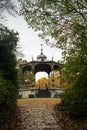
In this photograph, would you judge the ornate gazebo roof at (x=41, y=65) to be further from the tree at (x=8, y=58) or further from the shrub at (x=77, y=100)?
the shrub at (x=77, y=100)

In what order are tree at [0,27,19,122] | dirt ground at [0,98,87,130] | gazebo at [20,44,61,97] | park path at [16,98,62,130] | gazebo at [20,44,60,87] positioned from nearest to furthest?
dirt ground at [0,98,87,130] → park path at [16,98,62,130] → tree at [0,27,19,122] → gazebo at [20,44,61,97] → gazebo at [20,44,60,87]

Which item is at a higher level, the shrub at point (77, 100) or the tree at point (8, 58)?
the tree at point (8, 58)

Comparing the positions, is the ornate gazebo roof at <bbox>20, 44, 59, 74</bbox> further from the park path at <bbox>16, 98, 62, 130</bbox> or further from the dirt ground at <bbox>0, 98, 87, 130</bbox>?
the dirt ground at <bbox>0, 98, 87, 130</bbox>

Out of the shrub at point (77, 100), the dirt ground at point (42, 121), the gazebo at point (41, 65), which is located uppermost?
the gazebo at point (41, 65)

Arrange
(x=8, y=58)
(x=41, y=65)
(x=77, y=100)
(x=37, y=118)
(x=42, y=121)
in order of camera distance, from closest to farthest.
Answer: (x=42, y=121)
(x=77, y=100)
(x=37, y=118)
(x=8, y=58)
(x=41, y=65)

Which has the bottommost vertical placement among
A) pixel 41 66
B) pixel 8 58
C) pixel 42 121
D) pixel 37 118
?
pixel 42 121

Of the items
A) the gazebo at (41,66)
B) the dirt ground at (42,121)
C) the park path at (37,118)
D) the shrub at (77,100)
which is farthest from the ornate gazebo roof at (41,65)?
the shrub at (77,100)

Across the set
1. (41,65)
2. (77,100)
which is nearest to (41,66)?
(41,65)

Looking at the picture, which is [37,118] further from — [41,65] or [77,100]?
[41,65]

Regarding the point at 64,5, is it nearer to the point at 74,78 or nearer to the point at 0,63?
the point at 74,78

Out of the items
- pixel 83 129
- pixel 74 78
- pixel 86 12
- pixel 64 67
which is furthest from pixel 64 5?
pixel 83 129

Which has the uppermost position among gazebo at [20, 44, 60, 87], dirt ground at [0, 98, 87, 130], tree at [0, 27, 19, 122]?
gazebo at [20, 44, 60, 87]

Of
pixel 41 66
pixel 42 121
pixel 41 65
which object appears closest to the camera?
pixel 42 121

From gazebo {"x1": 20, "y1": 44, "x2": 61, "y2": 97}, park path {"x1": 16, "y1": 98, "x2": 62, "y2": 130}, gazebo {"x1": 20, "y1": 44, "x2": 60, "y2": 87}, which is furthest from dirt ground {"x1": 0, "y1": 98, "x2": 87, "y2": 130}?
gazebo {"x1": 20, "y1": 44, "x2": 60, "y2": 87}
